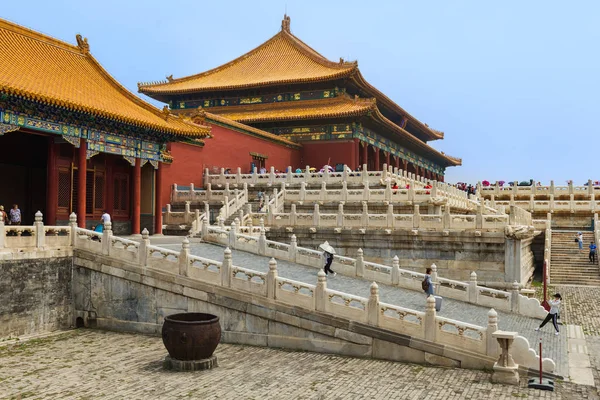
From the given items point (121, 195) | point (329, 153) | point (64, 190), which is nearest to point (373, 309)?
point (64, 190)

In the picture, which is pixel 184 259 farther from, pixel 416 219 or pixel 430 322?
pixel 416 219

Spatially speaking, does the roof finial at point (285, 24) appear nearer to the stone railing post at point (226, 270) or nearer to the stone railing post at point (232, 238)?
the stone railing post at point (232, 238)

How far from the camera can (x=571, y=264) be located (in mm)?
26625

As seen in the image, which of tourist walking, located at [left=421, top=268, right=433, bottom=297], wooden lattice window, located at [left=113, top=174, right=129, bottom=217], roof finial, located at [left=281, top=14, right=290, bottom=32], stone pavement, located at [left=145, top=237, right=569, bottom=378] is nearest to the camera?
stone pavement, located at [left=145, top=237, right=569, bottom=378]

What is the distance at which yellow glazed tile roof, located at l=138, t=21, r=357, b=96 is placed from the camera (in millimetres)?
41156

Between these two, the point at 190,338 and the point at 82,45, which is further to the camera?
the point at 82,45

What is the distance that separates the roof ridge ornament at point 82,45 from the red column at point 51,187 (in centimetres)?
570

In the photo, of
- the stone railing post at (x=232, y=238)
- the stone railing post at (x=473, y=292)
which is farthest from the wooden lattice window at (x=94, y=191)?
the stone railing post at (x=473, y=292)

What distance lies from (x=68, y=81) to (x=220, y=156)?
41.7 feet

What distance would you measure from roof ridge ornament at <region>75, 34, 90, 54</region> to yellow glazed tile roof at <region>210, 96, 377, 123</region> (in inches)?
638

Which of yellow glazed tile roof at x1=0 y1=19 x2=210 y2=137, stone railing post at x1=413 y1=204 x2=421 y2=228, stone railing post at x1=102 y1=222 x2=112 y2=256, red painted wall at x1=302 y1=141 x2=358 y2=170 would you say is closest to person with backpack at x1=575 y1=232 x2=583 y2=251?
stone railing post at x1=413 y1=204 x2=421 y2=228

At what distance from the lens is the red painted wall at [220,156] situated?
29.4 metres

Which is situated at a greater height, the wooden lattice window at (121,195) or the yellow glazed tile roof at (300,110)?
the yellow glazed tile roof at (300,110)

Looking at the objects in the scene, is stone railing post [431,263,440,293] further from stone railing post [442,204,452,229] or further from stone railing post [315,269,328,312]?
stone railing post [442,204,452,229]
